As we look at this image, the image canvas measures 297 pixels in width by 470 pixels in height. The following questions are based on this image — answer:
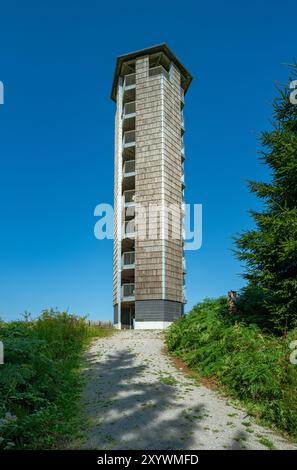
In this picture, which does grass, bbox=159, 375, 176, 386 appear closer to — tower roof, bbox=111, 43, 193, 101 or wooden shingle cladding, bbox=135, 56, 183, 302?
wooden shingle cladding, bbox=135, 56, 183, 302

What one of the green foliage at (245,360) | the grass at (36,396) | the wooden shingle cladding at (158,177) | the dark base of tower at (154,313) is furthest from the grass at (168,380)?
the wooden shingle cladding at (158,177)

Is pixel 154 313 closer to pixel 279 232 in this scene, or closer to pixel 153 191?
pixel 153 191

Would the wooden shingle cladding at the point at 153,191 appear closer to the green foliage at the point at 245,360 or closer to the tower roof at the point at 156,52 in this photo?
the tower roof at the point at 156,52

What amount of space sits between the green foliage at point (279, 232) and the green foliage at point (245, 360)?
118cm

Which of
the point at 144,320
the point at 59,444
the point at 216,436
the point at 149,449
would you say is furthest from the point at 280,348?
the point at 144,320

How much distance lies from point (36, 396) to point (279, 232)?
7.83 m

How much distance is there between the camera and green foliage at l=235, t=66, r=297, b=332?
1122 cm

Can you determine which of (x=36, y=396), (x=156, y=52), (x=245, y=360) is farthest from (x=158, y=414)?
(x=156, y=52)

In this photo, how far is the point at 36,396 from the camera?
25.5 ft

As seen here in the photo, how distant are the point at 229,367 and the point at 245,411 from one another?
1.76m

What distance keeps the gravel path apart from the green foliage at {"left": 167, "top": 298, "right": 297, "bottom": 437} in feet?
1.52

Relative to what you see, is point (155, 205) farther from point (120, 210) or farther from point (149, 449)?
point (149, 449)

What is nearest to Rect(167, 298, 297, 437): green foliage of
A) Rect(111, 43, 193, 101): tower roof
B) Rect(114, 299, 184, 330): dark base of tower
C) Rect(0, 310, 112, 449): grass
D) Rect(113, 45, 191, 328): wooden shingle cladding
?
Rect(0, 310, 112, 449): grass

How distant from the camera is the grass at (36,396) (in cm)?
618
